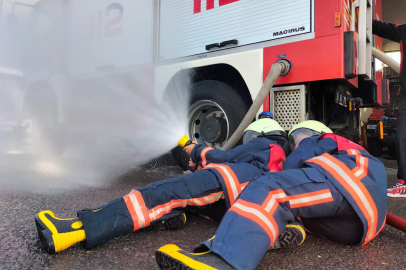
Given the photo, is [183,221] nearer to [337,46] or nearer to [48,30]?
[337,46]

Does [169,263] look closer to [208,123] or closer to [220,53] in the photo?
[208,123]

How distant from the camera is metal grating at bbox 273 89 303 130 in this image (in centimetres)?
277

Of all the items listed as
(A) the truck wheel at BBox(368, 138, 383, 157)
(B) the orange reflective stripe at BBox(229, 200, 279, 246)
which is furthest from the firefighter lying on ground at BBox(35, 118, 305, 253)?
(A) the truck wheel at BBox(368, 138, 383, 157)

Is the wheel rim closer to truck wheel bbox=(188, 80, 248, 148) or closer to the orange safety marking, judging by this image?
truck wheel bbox=(188, 80, 248, 148)

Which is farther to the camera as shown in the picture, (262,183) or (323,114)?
(323,114)

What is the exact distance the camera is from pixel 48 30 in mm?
4094

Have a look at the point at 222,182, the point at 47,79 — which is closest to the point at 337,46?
the point at 222,182

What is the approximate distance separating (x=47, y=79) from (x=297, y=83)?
3268 millimetres

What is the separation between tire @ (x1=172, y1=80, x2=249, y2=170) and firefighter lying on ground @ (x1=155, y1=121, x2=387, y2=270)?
65.6 inches

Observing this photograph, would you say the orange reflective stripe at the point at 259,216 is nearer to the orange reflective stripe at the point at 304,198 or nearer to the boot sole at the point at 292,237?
the orange reflective stripe at the point at 304,198

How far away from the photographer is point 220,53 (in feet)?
10.4

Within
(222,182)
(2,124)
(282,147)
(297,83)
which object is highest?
(297,83)

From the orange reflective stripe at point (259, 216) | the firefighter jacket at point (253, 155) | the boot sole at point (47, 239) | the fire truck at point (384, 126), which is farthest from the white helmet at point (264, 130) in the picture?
the fire truck at point (384, 126)

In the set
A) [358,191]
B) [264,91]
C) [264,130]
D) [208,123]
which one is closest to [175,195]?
[358,191]
